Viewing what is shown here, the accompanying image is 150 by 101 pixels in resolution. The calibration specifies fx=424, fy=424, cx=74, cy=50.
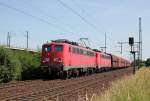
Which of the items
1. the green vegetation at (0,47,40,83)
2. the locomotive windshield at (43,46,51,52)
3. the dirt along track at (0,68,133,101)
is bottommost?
the dirt along track at (0,68,133,101)

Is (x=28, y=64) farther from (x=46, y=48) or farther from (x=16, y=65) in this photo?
(x=16, y=65)

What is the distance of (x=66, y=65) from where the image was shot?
106 ft

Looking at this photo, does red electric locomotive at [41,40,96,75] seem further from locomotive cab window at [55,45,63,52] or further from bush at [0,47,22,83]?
bush at [0,47,22,83]

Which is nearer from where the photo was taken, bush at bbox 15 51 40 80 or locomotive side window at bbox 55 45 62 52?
locomotive side window at bbox 55 45 62 52

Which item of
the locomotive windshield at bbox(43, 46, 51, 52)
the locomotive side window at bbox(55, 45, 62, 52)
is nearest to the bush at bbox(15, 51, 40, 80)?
the locomotive windshield at bbox(43, 46, 51, 52)

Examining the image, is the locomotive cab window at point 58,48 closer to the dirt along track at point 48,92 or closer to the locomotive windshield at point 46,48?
the locomotive windshield at point 46,48

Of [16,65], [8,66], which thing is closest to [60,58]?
[16,65]

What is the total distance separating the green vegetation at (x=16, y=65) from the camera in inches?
1129

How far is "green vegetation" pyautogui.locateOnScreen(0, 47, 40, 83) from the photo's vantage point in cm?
2867

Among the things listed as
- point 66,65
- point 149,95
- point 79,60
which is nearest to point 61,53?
point 66,65

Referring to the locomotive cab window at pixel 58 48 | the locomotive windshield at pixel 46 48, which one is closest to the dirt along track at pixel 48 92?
the locomotive cab window at pixel 58 48

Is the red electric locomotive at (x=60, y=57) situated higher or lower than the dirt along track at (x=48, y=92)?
higher

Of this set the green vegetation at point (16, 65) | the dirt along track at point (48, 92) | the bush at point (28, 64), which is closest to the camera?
the dirt along track at point (48, 92)

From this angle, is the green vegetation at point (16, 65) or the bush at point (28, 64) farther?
the bush at point (28, 64)
